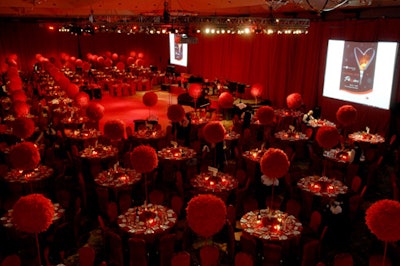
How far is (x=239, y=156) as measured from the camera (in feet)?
37.8

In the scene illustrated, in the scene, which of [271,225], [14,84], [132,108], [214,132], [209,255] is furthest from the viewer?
[132,108]

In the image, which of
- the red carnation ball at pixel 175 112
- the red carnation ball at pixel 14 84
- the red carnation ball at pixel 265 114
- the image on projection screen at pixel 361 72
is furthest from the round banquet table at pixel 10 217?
the image on projection screen at pixel 361 72

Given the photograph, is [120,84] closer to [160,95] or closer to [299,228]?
[160,95]

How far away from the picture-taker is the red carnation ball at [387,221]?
5719 mm

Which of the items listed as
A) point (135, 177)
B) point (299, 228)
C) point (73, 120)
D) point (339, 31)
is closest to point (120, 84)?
point (73, 120)

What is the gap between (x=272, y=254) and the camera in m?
6.81

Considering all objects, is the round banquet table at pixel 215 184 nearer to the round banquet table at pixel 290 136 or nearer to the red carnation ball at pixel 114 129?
the red carnation ball at pixel 114 129

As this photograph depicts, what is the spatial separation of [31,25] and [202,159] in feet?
85.5

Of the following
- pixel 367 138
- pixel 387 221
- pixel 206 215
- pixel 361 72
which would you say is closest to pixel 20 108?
pixel 206 215

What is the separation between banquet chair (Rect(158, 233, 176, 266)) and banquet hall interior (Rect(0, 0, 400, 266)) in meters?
0.03

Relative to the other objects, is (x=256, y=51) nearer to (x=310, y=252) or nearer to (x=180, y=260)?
(x=310, y=252)

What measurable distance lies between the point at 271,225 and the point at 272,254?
2.54 ft

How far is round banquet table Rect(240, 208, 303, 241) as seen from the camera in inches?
283

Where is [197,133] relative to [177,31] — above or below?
below
